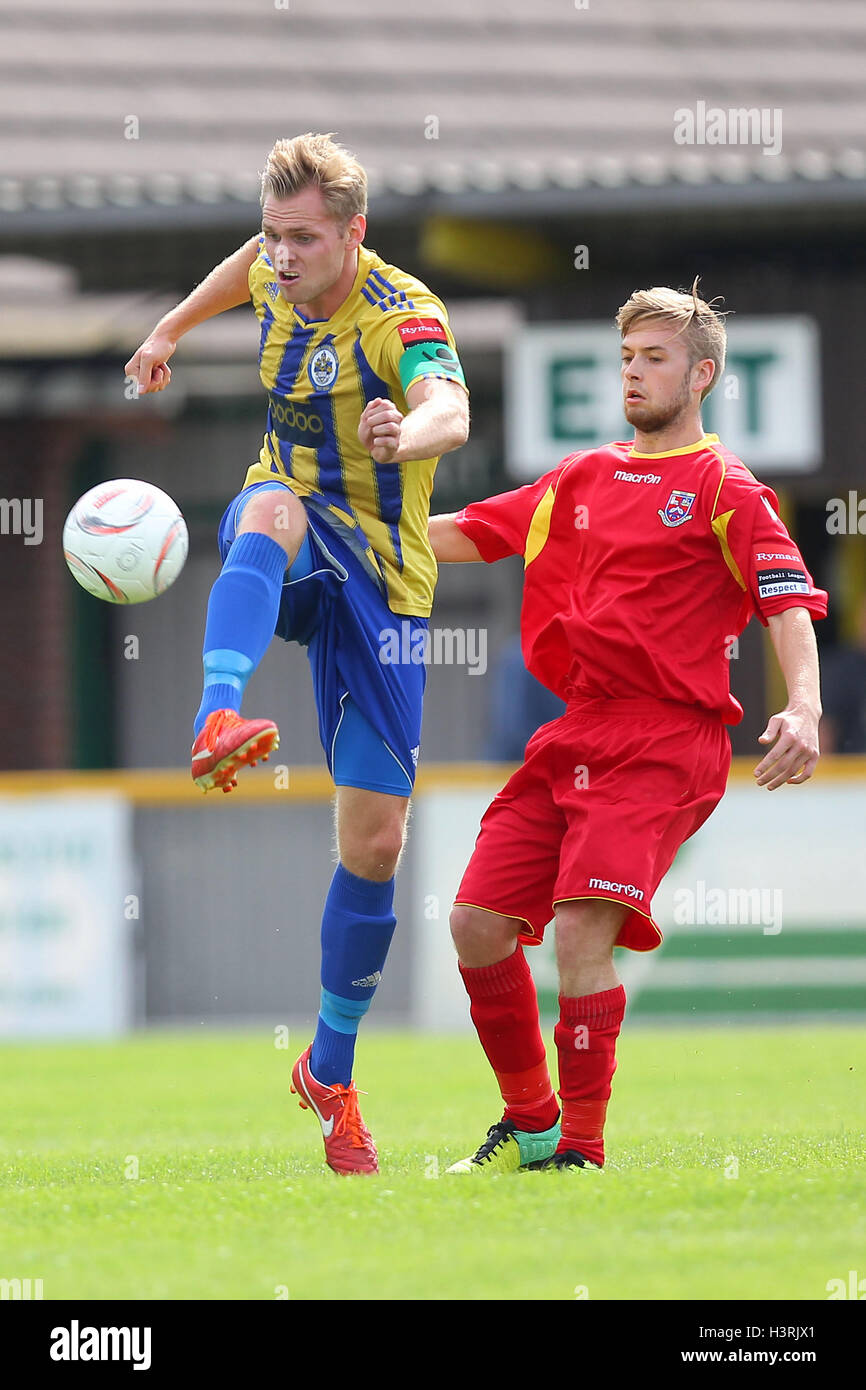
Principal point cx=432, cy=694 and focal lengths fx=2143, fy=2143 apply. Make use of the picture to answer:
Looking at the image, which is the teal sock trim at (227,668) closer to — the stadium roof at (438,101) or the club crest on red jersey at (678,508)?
the club crest on red jersey at (678,508)

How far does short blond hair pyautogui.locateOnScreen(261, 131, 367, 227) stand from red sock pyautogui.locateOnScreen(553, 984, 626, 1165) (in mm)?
1909

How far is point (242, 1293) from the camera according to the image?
3.65 metres

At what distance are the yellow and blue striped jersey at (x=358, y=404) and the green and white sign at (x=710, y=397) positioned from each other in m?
6.80

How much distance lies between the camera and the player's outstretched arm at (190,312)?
5.37m

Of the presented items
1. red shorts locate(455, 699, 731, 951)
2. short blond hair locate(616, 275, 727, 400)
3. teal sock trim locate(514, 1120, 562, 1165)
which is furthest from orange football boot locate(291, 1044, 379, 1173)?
short blond hair locate(616, 275, 727, 400)

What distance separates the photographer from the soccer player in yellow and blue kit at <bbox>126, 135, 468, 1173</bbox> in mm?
4973

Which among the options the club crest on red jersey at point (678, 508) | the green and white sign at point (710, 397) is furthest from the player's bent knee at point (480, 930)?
the green and white sign at point (710, 397)

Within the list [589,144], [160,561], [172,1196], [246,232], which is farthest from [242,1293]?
[589,144]

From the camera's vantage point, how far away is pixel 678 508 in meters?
4.98

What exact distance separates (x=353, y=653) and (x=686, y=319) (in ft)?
3.68

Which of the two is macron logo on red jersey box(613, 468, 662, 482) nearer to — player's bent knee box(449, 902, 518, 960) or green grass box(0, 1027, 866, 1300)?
player's bent knee box(449, 902, 518, 960)

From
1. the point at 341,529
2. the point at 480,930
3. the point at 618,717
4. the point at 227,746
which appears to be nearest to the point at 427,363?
the point at 341,529
